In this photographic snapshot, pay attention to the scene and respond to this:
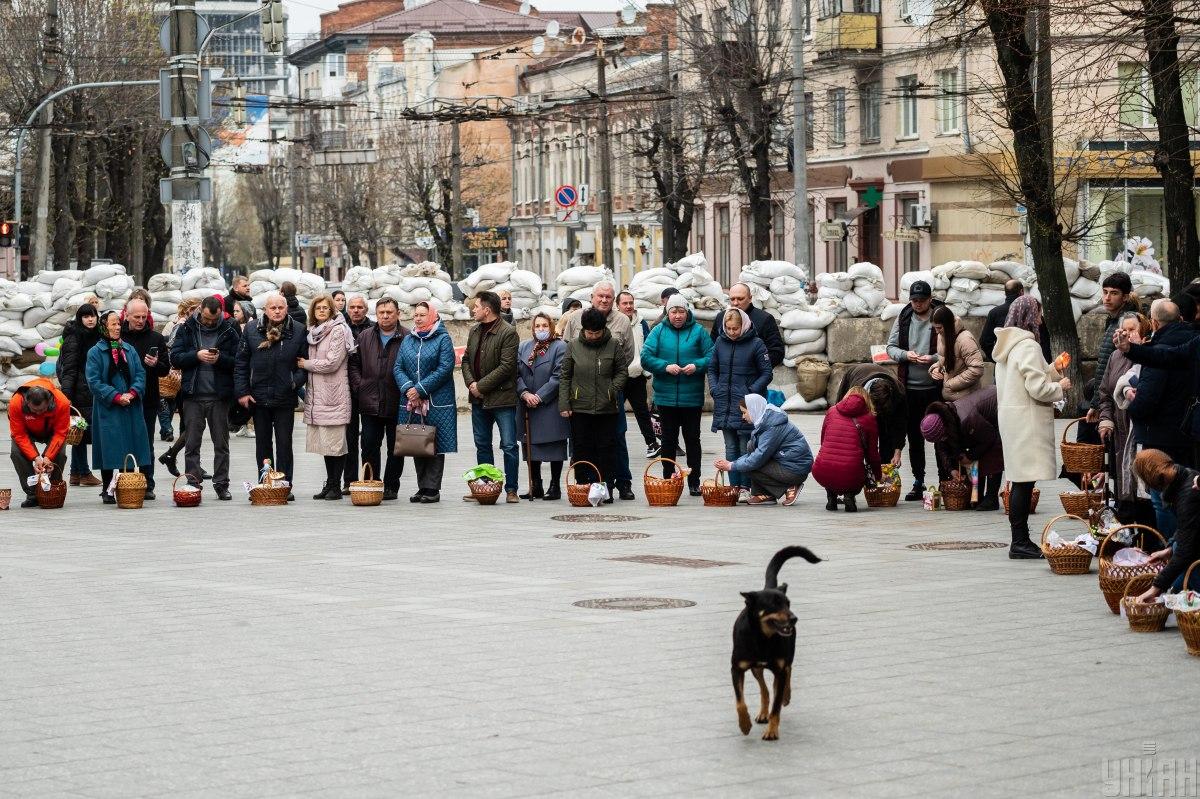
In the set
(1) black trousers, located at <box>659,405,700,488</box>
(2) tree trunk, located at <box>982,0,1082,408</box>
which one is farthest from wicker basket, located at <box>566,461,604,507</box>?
(2) tree trunk, located at <box>982,0,1082,408</box>

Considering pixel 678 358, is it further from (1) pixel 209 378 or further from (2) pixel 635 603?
(2) pixel 635 603

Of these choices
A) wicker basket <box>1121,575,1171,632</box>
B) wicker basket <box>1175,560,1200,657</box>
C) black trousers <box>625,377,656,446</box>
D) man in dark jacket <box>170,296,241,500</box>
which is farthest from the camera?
black trousers <box>625,377,656,446</box>

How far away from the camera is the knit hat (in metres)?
15.8

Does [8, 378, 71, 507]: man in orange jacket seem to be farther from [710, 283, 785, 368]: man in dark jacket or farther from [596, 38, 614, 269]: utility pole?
[596, 38, 614, 269]: utility pole

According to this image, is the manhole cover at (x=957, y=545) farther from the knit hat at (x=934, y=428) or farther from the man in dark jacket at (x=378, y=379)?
the man in dark jacket at (x=378, y=379)

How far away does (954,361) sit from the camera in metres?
16.3

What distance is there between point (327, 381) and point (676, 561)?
522 centimetres

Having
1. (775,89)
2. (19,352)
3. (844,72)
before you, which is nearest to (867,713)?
(19,352)

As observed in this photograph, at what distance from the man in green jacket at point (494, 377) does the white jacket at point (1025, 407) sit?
17.8ft

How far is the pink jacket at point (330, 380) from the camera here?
56.7 ft

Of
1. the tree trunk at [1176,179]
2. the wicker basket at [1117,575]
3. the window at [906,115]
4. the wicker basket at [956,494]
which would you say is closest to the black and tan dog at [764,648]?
the wicker basket at [1117,575]

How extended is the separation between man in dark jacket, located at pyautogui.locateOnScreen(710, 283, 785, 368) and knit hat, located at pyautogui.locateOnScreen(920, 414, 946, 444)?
2073mm

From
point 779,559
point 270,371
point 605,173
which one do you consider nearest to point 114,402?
point 270,371

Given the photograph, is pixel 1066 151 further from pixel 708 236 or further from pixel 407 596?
pixel 407 596
